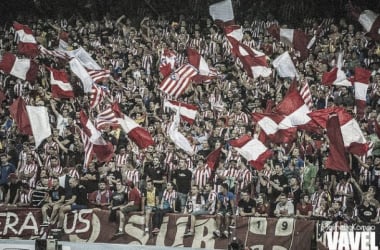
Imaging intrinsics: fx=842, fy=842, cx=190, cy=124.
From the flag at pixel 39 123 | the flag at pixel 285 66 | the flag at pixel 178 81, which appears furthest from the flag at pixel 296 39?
the flag at pixel 39 123

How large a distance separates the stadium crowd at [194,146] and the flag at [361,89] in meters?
0.23

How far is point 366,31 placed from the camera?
23.1 m

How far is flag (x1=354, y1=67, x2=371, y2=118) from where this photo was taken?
19.5m

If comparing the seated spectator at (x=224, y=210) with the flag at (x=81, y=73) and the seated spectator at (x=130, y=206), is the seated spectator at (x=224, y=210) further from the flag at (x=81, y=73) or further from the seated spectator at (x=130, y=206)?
the flag at (x=81, y=73)

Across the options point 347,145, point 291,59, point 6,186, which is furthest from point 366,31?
point 6,186

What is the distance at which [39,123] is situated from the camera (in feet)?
62.3

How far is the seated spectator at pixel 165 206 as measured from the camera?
17875mm

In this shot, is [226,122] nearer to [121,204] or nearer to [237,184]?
[237,184]

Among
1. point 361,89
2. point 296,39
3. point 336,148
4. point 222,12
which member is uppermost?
point 222,12

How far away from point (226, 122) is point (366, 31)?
5.65m

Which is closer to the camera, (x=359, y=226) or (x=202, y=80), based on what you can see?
(x=359, y=226)

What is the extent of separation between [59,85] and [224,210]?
6187 mm

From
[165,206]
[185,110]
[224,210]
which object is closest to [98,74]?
[185,110]

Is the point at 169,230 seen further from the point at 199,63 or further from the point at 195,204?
the point at 199,63
